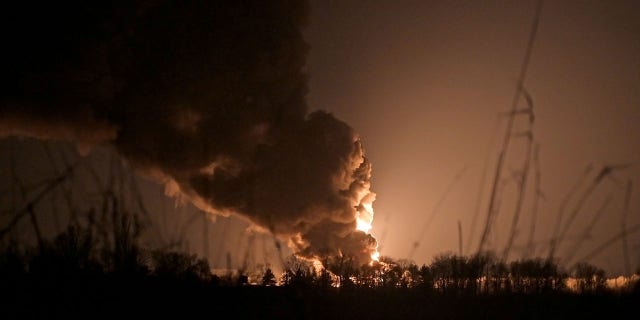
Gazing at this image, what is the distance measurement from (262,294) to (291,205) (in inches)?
1639

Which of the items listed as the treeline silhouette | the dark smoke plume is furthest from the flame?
the treeline silhouette

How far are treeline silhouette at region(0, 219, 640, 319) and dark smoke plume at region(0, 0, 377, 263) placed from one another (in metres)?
32.0

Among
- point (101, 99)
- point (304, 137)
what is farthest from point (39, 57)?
point (304, 137)

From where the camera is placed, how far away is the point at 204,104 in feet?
155

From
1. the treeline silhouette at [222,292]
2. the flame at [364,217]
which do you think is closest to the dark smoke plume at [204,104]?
the flame at [364,217]

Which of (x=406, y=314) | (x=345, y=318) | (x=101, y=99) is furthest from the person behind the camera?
(x=101, y=99)

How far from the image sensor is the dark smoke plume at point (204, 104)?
3984cm

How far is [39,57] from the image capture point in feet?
128

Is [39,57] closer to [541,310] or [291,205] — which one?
[291,205]

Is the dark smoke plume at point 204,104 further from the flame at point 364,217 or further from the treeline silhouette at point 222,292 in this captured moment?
the treeline silhouette at point 222,292

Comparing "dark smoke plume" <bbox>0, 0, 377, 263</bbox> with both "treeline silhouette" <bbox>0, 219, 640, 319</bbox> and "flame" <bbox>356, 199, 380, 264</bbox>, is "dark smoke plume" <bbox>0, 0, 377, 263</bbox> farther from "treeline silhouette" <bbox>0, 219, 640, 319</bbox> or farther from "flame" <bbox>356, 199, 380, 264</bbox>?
"treeline silhouette" <bbox>0, 219, 640, 319</bbox>

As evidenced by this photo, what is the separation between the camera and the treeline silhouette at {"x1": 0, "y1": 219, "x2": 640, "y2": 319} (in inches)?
252

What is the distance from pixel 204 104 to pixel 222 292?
40703 millimetres

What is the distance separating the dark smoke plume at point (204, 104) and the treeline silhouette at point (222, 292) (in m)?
32.0
